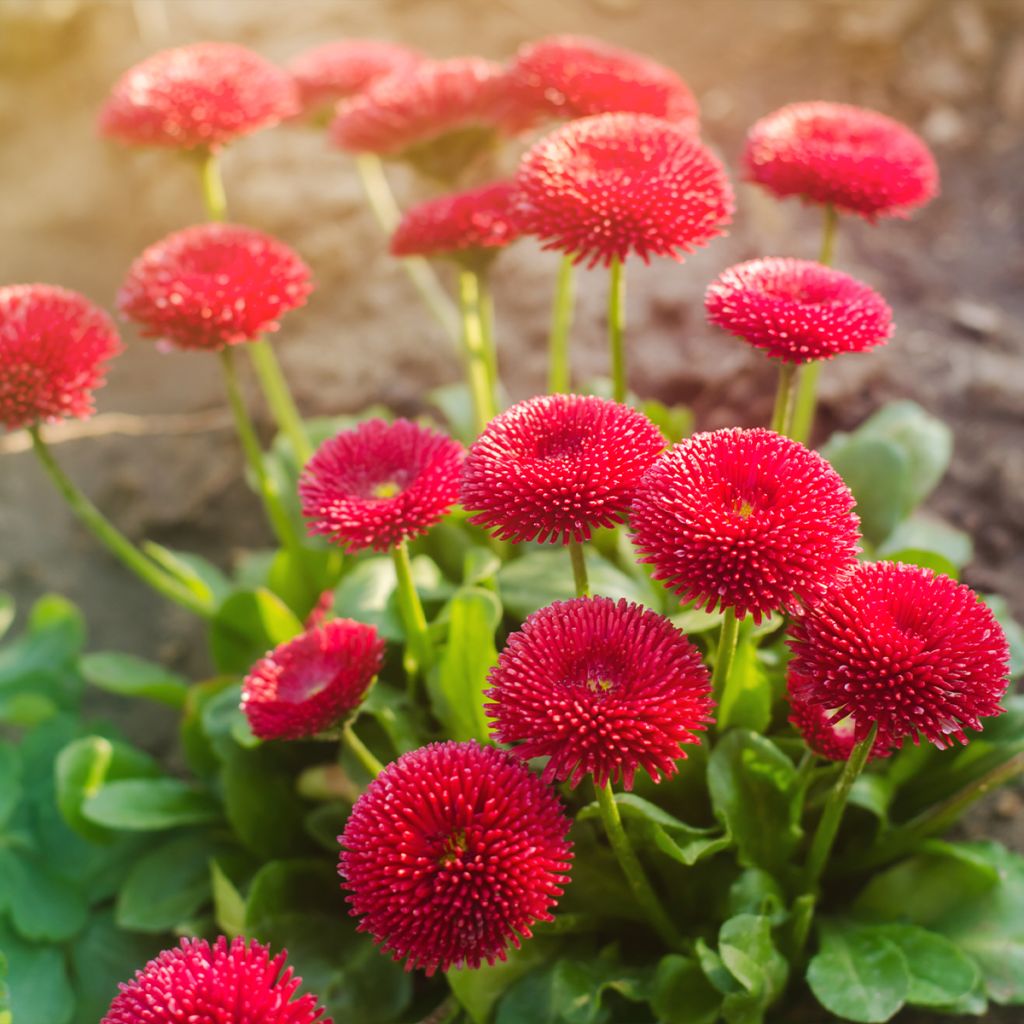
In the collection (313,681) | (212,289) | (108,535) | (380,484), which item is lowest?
(108,535)

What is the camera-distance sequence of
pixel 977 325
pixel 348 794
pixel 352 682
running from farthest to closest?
pixel 977 325 < pixel 348 794 < pixel 352 682

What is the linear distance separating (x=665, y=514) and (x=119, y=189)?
11.3ft

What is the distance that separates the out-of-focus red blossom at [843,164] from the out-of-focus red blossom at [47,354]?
4.29 ft

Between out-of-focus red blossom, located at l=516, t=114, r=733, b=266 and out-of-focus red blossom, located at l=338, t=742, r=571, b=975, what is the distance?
862 mm

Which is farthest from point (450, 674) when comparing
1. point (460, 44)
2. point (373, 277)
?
point (460, 44)

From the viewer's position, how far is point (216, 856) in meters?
2.35

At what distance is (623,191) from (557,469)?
559mm

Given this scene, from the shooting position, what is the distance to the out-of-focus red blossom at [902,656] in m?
1.35

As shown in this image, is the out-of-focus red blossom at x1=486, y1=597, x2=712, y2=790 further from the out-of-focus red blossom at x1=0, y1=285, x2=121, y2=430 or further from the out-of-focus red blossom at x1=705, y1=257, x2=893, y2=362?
the out-of-focus red blossom at x1=0, y1=285, x2=121, y2=430

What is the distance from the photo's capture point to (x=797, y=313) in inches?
63.8

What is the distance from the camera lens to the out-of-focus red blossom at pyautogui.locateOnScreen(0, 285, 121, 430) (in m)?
1.96

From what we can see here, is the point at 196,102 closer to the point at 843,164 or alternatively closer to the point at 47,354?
the point at 47,354

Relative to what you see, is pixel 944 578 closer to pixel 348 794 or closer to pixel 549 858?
pixel 549 858

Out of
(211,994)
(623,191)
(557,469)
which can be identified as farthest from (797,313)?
(211,994)
